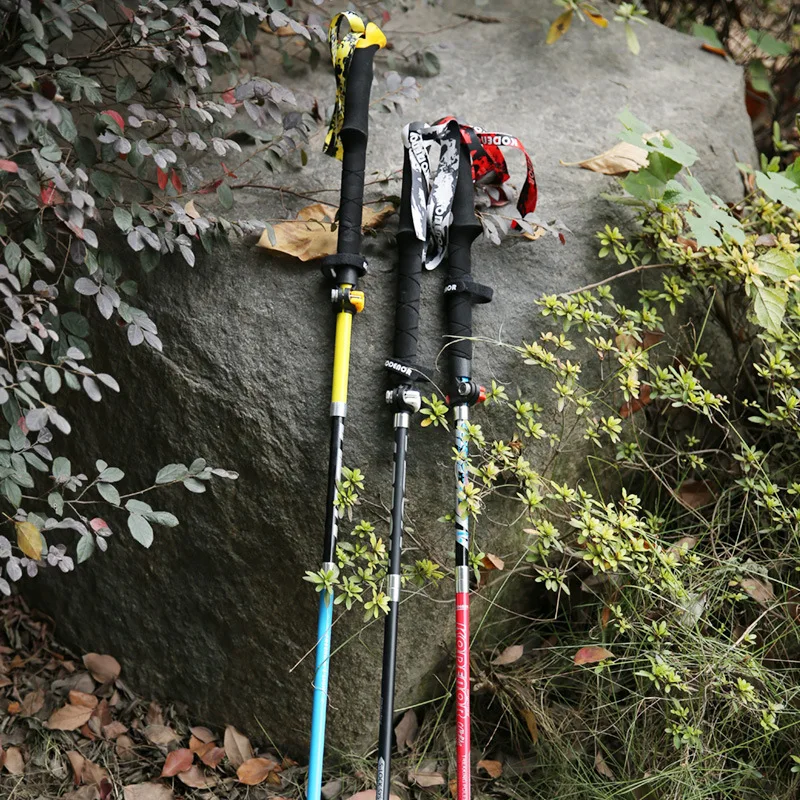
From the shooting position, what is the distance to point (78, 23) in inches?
96.7

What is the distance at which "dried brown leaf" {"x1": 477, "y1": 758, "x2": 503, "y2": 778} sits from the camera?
228cm

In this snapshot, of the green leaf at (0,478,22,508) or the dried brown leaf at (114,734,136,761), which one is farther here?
the dried brown leaf at (114,734,136,761)

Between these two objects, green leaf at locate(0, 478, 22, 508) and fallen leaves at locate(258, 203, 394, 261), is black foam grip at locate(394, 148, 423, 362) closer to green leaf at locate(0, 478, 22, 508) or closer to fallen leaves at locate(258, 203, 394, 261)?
fallen leaves at locate(258, 203, 394, 261)

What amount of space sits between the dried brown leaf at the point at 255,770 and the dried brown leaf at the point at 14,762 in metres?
0.59

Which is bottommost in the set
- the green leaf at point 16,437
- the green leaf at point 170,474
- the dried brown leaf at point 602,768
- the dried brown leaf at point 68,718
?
the dried brown leaf at point 68,718

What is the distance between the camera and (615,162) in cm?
265

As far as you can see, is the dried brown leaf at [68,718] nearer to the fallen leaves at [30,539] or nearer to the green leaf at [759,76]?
the fallen leaves at [30,539]

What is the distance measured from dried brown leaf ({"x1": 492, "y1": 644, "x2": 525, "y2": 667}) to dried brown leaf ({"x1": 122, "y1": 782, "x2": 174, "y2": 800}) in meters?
0.94

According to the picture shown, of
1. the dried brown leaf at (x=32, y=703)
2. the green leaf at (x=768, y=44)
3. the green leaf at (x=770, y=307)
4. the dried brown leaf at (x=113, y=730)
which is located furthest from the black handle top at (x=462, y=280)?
the green leaf at (x=768, y=44)

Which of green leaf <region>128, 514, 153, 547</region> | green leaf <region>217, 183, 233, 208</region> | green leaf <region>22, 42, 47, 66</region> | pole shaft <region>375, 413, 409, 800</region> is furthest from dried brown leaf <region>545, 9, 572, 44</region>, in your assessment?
green leaf <region>128, 514, 153, 547</region>

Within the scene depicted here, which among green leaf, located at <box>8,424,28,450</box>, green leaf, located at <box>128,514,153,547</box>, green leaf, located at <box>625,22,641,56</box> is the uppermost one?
green leaf, located at <box>625,22,641,56</box>

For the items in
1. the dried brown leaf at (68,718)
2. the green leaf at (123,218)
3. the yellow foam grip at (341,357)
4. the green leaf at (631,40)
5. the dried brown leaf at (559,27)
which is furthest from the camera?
the dried brown leaf at (559,27)

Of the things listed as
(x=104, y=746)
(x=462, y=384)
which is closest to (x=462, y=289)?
(x=462, y=384)

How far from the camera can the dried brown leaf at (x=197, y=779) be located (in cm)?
227
